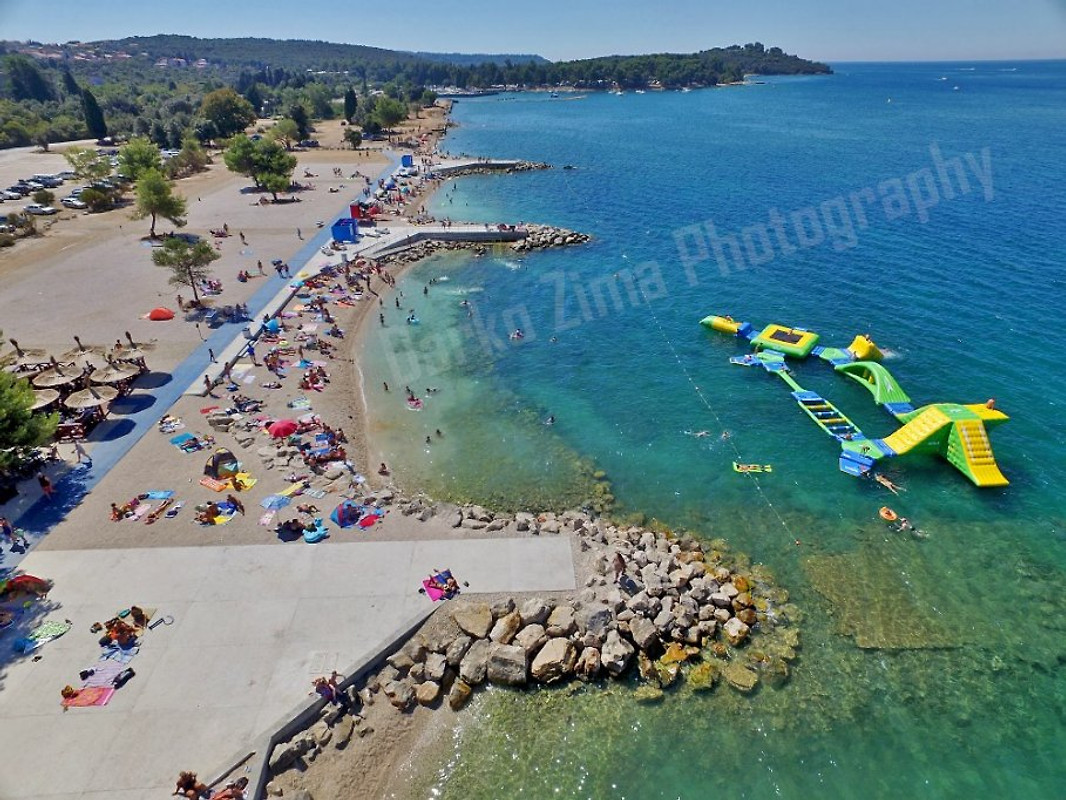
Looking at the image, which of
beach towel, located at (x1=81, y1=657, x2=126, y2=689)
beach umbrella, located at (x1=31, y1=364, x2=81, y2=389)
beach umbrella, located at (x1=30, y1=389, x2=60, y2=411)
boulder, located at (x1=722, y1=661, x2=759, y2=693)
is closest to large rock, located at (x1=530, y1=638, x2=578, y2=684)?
boulder, located at (x1=722, y1=661, x2=759, y2=693)

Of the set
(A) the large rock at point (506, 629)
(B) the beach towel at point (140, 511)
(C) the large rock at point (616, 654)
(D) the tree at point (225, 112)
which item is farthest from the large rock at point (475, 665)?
(D) the tree at point (225, 112)

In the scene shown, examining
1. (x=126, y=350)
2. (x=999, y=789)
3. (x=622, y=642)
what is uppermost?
(x=126, y=350)

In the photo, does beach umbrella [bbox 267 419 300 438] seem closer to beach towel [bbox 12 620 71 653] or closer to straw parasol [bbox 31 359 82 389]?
straw parasol [bbox 31 359 82 389]

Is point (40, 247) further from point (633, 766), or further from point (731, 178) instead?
point (731, 178)

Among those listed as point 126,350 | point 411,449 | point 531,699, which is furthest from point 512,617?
point 126,350

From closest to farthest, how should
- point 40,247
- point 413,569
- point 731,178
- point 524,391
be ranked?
point 413,569 < point 524,391 < point 40,247 < point 731,178
